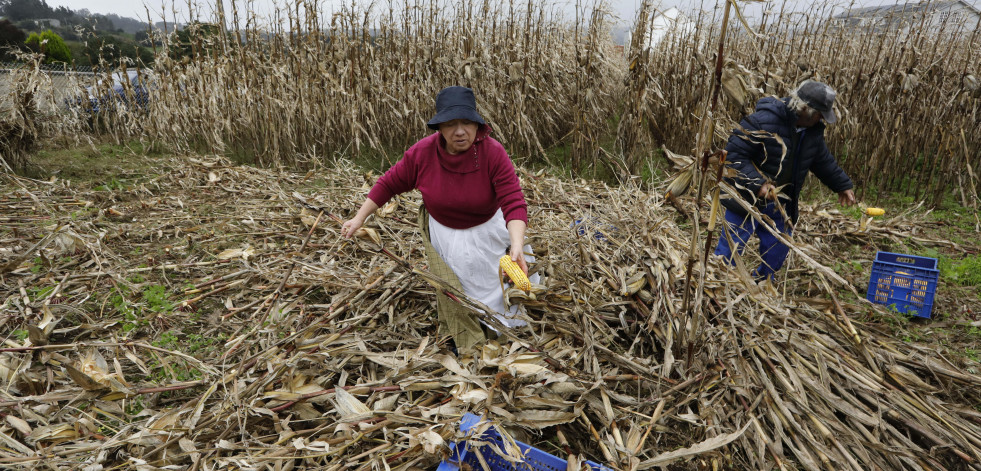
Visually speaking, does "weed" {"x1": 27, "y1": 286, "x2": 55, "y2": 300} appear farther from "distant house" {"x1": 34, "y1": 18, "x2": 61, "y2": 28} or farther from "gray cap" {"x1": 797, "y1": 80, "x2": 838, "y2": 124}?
"distant house" {"x1": 34, "y1": 18, "x2": 61, "y2": 28}

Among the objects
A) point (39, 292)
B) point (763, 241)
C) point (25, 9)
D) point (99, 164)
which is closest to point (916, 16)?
point (763, 241)

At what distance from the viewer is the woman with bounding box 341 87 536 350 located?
6.62 ft

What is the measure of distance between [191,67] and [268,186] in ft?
9.36

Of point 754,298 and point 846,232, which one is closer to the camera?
point 754,298

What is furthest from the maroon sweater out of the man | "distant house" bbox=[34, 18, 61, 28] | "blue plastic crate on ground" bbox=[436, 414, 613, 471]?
"distant house" bbox=[34, 18, 61, 28]

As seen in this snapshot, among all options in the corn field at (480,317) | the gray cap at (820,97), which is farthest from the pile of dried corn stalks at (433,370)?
the gray cap at (820,97)

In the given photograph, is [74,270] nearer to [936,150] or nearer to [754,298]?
[754,298]

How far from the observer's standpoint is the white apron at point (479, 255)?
7.24ft

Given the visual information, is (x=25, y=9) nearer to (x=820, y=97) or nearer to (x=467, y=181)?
(x=467, y=181)

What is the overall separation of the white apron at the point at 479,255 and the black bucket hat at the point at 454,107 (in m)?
0.47

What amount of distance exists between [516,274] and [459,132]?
58 cm

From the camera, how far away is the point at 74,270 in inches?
119

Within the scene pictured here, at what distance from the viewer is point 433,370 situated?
2.08 metres

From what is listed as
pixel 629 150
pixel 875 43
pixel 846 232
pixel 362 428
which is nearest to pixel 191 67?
pixel 629 150
